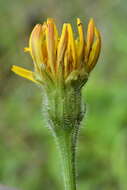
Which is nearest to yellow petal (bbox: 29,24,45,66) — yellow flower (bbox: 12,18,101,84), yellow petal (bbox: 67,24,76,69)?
yellow flower (bbox: 12,18,101,84)

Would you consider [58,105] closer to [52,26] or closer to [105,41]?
[52,26]

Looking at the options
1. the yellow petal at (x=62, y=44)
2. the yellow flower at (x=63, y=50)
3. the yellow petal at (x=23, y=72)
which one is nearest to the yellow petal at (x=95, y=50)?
the yellow flower at (x=63, y=50)

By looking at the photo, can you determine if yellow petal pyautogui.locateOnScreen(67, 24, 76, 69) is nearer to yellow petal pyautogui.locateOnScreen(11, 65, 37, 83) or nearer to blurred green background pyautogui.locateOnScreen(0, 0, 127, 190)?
yellow petal pyautogui.locateOnScreen(11, 65, 37, 83)

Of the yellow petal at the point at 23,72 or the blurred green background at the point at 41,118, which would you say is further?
the blurred green background at the point at 41,118

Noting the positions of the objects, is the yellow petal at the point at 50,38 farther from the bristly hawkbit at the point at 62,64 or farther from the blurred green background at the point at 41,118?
the blurred green background at the point at 41,118

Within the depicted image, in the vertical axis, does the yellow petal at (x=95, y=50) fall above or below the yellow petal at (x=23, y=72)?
above

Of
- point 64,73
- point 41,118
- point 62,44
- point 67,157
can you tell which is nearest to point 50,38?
point 62,44
